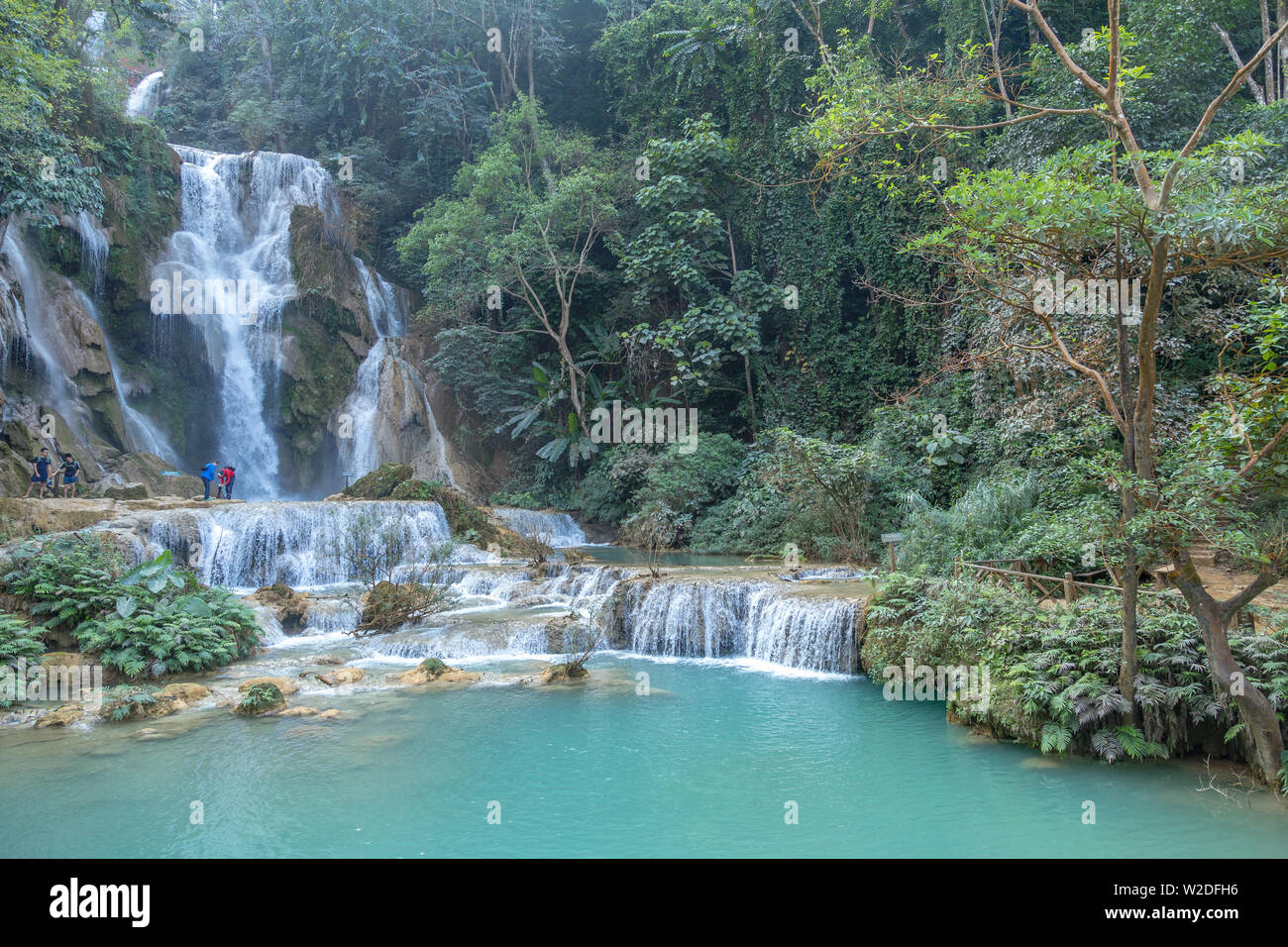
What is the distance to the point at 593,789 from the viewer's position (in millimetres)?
6535

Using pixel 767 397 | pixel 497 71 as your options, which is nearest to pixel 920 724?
pixel 767 397

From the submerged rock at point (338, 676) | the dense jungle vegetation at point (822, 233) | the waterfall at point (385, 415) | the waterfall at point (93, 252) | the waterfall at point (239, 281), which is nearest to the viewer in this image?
the dense jungle vegetation at point (822, 233)

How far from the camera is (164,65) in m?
30.2

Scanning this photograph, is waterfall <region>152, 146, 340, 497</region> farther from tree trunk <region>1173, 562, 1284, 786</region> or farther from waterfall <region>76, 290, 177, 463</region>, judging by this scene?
tree trunk <region>1173, 562, 1284, 786</region>

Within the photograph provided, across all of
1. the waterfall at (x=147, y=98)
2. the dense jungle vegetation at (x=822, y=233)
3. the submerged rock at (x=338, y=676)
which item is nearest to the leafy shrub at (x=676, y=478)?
the dense jungle vegetation at (x=822, y=233)

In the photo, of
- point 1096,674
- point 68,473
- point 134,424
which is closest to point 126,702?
point 1096,674

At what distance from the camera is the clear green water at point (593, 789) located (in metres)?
5.46

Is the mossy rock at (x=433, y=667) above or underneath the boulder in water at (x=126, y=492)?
underneath

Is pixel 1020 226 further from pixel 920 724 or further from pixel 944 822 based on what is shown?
pixel 920 724

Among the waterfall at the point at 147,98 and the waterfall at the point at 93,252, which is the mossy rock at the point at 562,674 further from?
the waterfall at the point at 147,98

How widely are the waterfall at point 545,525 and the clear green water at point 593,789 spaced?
11139mm

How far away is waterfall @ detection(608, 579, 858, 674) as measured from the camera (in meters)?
10.1
